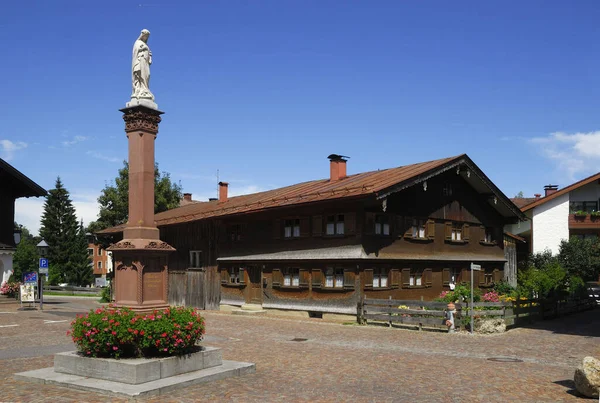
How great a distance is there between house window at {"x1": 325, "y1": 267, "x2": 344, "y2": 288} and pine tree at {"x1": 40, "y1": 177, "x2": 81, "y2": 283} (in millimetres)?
58202

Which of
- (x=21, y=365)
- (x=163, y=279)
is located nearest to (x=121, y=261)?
(x=163, y=279)

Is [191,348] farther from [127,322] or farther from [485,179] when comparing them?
[485,179]

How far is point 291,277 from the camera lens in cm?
2980

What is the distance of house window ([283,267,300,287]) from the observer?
29.5m

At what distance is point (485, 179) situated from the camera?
1309 inches

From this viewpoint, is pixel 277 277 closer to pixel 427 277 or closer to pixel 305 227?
pixel 305 227

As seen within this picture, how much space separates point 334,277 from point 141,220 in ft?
52.2

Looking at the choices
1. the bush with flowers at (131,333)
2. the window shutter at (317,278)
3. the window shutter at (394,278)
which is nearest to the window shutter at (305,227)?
the window shutter at (317,278)

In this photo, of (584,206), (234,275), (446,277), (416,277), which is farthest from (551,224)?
(234,275)

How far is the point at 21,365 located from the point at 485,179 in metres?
25.9

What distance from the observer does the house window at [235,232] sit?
109ft

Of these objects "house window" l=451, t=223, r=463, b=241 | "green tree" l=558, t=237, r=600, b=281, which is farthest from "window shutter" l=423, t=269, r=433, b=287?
"green tree" l=558, t=237, r=600, b=281

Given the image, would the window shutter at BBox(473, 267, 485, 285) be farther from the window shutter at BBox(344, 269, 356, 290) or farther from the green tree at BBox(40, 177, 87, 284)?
the green tree at BBox(40, 177, 87, 284)

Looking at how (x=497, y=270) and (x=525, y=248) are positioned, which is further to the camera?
(x=525, y=248)
